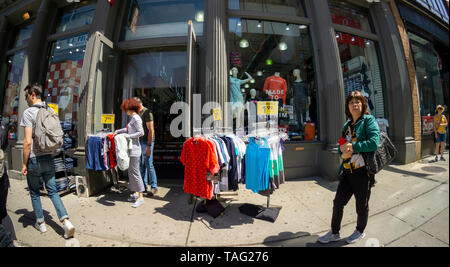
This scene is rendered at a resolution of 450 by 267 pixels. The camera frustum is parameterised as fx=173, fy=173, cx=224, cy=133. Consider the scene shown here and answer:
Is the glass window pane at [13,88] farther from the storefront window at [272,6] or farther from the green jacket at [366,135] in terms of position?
the green jacket at [366,135]

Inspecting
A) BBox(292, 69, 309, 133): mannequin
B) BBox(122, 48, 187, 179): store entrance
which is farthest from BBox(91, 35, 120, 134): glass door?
BBox(292, 69, 309, 133): mannequin

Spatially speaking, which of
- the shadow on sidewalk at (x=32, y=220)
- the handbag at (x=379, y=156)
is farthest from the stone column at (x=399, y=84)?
the shadow on sidewalk at (x=32, y=220)

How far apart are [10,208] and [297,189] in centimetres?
583

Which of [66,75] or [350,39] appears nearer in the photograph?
[66,75]

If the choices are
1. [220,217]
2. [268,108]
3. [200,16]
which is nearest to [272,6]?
[200,16]

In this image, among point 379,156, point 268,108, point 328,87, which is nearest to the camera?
point 379,156

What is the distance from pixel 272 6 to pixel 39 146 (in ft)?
21.4

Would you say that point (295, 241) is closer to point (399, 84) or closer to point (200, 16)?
point (200, 16)

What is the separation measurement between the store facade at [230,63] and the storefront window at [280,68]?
0.10 ft

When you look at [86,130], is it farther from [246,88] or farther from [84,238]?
[246,88]

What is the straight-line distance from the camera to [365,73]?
631 cm

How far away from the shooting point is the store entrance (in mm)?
5379

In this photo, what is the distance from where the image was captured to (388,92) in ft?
20.1
